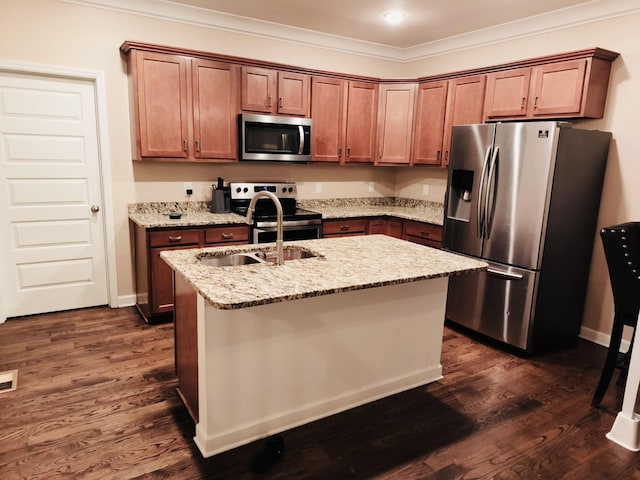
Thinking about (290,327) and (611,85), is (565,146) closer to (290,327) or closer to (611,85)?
(611,85)

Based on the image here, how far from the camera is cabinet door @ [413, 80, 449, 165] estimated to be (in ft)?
14.5

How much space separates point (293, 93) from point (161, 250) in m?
1.99

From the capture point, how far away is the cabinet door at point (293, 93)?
167 inches

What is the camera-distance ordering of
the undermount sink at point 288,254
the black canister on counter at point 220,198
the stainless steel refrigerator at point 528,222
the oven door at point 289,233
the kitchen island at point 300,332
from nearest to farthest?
the kitchen island at point 300,332
the undermount sink at point 288,254
the stainless steel refrigerator at point 528,222
the oven door at point 289,233
the black canister on counter at point 220,198

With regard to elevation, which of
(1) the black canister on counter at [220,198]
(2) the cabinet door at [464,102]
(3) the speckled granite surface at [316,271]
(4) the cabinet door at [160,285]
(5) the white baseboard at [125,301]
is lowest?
(5) the white baseboard at [125,301]

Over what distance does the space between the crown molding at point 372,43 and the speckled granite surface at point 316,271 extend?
8.14 ft

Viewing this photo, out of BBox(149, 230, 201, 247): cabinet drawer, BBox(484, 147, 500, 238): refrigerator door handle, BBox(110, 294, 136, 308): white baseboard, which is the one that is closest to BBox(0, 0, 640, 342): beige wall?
BBox(110, 294, 136, 308): white baseboard

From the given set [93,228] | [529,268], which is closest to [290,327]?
[529,268]

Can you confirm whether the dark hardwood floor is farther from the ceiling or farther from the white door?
the ceiling

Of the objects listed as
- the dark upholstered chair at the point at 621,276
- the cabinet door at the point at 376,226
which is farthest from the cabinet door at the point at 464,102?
the dark upholstered chair at the point at 621,276

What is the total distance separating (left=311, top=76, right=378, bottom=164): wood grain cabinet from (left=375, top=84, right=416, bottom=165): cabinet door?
87 millimetres

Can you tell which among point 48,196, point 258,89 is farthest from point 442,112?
point 48,196

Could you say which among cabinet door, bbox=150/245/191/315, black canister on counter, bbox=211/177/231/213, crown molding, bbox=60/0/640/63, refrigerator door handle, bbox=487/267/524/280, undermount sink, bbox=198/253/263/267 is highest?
crown molding, bbox=60/0/640/63

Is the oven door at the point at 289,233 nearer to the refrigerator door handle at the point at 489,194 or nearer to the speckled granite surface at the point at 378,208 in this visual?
the speckled granite surface at the point at 378,208
